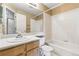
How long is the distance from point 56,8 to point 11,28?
0.74m

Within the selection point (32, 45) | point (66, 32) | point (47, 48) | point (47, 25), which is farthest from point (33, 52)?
point (66, 32)

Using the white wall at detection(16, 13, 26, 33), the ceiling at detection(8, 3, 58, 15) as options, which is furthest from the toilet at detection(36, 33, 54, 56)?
the ceiling at detection(8, 3, 58, 15)

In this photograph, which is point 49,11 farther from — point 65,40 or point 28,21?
point 65,40

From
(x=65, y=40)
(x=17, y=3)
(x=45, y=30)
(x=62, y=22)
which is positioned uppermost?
(x=17, y=3)

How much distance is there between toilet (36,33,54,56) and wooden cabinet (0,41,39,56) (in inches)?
2.5

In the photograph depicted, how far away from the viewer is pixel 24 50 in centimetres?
155

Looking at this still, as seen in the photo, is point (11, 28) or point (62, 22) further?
point (62, 22)

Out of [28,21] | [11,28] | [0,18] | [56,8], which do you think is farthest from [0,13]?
[56,8]

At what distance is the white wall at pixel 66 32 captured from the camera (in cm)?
160

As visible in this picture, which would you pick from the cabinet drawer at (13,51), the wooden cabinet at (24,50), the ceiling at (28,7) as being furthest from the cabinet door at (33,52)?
the ceiling at (28,7)

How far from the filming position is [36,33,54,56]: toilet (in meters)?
1.62

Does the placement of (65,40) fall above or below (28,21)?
below

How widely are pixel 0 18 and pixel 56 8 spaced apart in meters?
0.84

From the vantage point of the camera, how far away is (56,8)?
1636 millimetres
